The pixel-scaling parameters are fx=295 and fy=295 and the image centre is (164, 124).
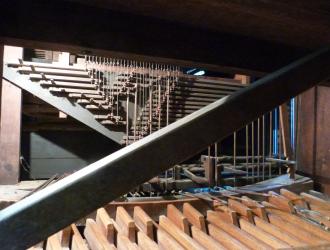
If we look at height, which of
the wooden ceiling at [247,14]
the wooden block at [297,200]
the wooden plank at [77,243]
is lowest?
the wooden plank at [77,243]

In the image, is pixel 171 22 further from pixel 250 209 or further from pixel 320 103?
pixel 320 103

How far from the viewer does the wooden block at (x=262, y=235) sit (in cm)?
166

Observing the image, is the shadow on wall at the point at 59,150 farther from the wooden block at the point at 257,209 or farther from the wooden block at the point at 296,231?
the wooden block at the point at 296,231

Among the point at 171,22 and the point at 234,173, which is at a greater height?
the point at 171,22

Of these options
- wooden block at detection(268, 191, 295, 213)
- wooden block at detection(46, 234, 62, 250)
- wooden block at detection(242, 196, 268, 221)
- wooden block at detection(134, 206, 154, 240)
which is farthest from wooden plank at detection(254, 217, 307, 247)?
wooden block at detection(46, 234, 62, 250)

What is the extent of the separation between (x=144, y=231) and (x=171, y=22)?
135 cm


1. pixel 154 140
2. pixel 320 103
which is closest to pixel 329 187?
pixel 320 103

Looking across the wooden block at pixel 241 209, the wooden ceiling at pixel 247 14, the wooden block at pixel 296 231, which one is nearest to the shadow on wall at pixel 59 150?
the wooden block at pixel 241 209

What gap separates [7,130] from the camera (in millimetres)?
3914

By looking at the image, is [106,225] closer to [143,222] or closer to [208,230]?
[143,222]

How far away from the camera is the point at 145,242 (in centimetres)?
176

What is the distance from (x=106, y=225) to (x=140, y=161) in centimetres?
130

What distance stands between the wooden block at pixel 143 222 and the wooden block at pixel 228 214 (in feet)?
1.89

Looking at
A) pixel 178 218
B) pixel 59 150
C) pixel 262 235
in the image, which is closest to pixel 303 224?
pixel 262 235
